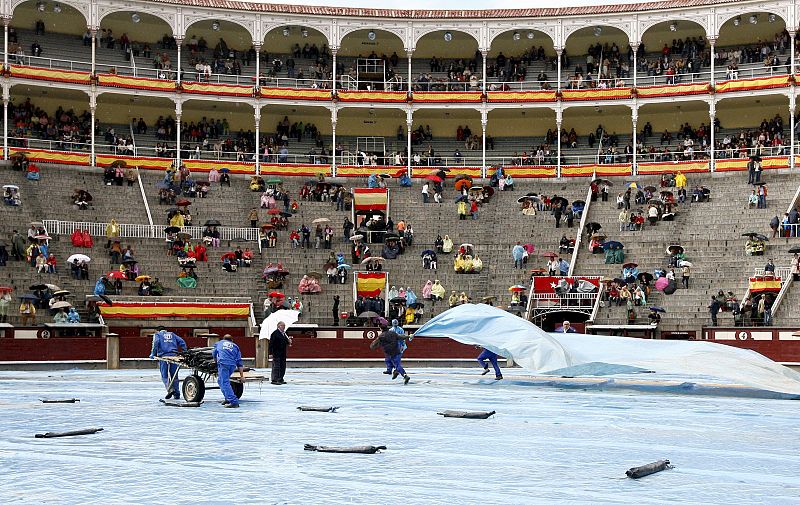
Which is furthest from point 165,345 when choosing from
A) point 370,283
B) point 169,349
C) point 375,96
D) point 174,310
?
point 375,96

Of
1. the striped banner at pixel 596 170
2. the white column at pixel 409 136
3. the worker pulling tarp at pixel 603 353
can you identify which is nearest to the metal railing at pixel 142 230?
the white column at pixel 409 136

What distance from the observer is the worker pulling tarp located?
69.4 feet

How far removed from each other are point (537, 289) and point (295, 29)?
2334 cm

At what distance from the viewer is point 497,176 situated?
164 ft

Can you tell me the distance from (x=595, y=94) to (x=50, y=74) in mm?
25729

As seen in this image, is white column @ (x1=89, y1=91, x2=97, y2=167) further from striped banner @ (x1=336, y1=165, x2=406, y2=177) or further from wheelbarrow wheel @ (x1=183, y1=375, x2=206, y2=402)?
wheelbarrow wheel @ (x1=183, y1=375, x2=206, y2=402)

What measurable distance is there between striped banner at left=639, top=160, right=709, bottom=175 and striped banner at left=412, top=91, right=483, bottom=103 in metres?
9.06

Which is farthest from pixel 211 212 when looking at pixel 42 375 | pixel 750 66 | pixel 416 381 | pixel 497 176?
pixel 750 66

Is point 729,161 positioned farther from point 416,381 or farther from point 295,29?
point 416,381

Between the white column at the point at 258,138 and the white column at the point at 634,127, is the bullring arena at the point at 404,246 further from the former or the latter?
the white column at the point at 634,127

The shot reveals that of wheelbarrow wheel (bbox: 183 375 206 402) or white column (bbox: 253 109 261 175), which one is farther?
white column (bbox: 253 109 261 175)

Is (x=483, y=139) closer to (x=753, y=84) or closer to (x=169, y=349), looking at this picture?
(x=753, y=84)

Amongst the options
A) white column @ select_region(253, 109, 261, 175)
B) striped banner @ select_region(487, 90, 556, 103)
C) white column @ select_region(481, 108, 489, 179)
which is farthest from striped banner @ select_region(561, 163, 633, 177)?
white column @ select_region(253, 109, 261, 175)

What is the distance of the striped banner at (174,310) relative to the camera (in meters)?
35.6
